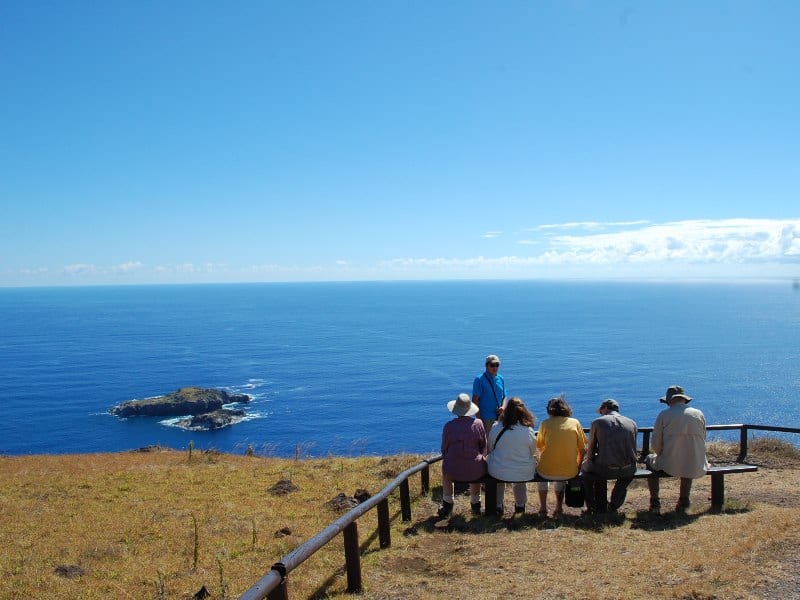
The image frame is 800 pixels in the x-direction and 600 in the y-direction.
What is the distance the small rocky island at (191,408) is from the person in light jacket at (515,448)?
228 feet

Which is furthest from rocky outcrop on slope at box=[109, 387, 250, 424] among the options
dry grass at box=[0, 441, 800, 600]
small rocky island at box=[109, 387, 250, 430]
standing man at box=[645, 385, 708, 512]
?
standing man at box=[645, 385, 708, 512]

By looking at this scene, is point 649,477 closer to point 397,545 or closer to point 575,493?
point 575,493

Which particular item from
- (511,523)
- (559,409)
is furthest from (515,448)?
(511,523)

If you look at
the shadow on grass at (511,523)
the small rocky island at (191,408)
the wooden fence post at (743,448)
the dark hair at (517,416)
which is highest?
the dark hair at (517,416)

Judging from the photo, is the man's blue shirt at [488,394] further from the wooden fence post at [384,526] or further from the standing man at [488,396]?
the wooden fence post at [384,526]

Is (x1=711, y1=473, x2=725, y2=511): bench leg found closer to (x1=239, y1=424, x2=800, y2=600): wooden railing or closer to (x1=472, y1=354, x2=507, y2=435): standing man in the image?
(x1=472, y1=354, x2=507, y2=435): standing man

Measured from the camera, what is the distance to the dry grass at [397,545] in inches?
256

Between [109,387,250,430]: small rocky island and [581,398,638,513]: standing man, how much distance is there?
229 ft

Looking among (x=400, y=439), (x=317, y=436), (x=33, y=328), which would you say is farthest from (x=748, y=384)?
(x=33, y=328)

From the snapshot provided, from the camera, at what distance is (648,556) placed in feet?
23.3

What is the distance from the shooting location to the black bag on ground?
927 centimetres

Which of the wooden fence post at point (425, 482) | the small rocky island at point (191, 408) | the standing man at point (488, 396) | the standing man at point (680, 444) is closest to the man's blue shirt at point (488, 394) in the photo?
the standing man at point (488, 396)

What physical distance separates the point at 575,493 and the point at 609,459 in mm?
758

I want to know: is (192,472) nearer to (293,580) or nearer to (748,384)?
(293,580)
